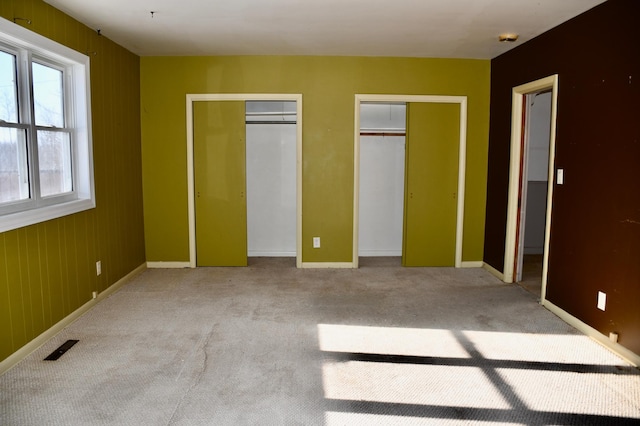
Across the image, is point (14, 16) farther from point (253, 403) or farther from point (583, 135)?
point (583, 135)

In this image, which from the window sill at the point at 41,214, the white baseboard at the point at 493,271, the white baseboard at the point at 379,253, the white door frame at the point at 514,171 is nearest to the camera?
the window sill at the point at 41,214

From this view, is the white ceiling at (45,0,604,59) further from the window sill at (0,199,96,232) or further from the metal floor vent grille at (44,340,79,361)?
the metal floor vent grille at (44,340,79,361)

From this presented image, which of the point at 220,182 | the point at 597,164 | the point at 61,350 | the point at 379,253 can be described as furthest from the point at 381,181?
the point at 61,350

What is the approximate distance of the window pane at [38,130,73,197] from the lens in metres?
3.46

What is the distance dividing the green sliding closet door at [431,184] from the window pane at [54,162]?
3.55 meters

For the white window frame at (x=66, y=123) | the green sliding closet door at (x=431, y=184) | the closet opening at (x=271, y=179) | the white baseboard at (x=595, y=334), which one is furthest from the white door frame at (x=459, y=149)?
the white window frame at (x=66, y=123)

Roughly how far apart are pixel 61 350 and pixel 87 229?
45.6 inches

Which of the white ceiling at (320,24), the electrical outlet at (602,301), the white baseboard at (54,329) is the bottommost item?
the white baseboard at (54,329)

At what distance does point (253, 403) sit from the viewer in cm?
249

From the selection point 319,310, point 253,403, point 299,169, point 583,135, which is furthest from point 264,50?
point 253,403

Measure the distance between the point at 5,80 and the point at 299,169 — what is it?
9.83 feet

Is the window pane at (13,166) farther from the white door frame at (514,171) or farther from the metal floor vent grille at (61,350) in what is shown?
the white door frame at (514,171)

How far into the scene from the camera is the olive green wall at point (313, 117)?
5.22m

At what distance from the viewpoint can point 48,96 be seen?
3527mm
